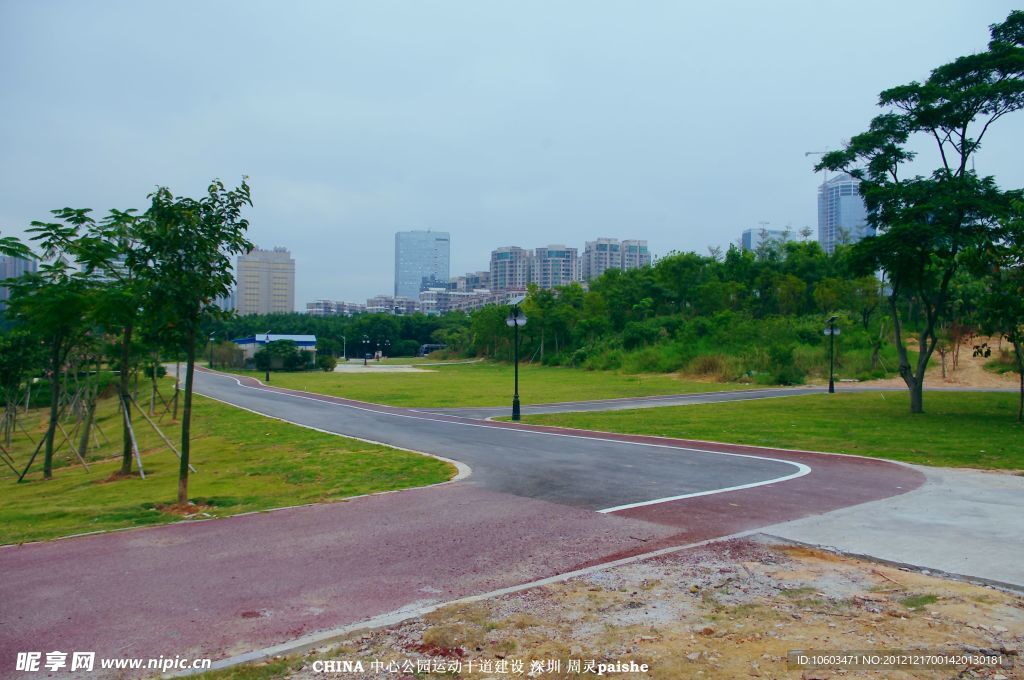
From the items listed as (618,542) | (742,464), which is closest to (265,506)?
(618,542)

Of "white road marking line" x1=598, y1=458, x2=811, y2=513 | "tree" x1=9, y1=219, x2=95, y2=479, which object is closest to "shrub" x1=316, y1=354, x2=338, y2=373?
"tree" x1=9, y1=219, x2=95, y2=479

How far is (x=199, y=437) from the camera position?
2116 centimetres

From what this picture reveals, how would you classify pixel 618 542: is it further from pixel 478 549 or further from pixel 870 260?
pixel 870 260

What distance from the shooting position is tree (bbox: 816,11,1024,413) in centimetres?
2241

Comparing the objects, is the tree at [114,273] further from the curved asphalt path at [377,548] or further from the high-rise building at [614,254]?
the high-rise building at [614,254]

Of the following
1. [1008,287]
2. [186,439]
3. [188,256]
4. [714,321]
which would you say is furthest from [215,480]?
[714,321]

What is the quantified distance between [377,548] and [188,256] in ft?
18.1

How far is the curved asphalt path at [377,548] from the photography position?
5.25 m

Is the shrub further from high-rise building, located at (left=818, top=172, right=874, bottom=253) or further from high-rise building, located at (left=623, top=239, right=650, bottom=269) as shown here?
high-rise building, located at (left=623, top=239, right=650, bottom=269)

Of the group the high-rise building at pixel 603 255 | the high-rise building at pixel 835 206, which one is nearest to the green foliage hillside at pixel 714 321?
the high-rise building at pixel 835 206

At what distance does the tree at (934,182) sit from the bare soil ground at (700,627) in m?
19.5

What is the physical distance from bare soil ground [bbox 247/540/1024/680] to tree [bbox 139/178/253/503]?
6.47 meters

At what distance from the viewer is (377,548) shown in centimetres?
732

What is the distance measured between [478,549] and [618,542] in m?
1.55
